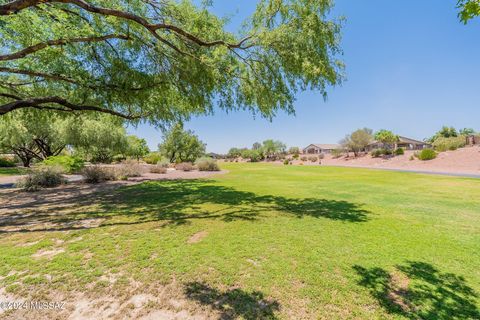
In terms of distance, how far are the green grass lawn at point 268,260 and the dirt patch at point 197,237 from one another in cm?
3

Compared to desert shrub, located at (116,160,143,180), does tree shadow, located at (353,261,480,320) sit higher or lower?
lower

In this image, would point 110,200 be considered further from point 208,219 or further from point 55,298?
point 55,298

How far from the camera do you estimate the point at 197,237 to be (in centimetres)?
538

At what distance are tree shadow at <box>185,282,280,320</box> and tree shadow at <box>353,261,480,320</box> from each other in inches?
62.1

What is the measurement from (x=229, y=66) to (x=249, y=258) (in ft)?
22.3

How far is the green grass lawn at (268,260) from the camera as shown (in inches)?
122

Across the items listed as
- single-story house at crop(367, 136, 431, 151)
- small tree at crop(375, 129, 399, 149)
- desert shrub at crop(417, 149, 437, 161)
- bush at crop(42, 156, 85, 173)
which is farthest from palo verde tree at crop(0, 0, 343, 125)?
single-story house at crop(367, 136, 431, 151)

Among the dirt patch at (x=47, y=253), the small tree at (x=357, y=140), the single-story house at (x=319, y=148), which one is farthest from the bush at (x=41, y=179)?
the single-story house at (x=319, y=148)

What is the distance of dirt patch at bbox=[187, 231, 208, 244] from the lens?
5133 millimetres

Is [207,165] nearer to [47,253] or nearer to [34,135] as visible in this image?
[34,135]

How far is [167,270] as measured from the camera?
3842 millimetres

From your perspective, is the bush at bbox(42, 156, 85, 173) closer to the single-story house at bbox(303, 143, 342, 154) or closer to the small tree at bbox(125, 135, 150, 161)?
the small tree at bbox(125, 135, 150, 161)

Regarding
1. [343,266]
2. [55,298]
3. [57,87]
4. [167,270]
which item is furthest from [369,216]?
[57,87]

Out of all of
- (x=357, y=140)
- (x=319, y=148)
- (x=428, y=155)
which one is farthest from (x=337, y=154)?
(x=428, y=155)
